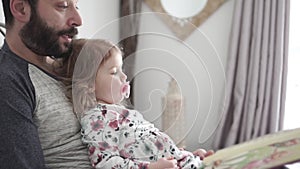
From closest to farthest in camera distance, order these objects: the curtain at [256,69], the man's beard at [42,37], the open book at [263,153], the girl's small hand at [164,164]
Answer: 1. the open book at [263,153]
2. the girl's small hand at [164,164]
3. the man's beard at [42,37]
4. the curtain at [256,69]

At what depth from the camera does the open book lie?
839mm

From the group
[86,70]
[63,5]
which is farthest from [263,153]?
[63,5]

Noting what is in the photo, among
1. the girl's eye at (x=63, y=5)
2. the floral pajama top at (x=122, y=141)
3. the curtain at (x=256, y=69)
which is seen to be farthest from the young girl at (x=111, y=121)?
the curtain at (x=256, y=69)

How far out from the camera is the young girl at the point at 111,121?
46.9 inches

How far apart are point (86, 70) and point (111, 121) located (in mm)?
153

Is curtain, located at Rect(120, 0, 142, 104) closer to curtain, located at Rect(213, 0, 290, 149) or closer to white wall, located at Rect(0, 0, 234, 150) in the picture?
white wall, located at Rect(0, 0, 234, 150)

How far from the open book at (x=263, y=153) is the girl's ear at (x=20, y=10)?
2.08ft

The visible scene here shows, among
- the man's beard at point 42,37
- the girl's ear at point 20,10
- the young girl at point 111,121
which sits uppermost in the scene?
the girl's ear at point 20,10

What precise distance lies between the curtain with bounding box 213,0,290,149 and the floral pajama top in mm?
1727

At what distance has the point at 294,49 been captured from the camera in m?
3.00

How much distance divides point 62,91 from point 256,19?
77.4 inches

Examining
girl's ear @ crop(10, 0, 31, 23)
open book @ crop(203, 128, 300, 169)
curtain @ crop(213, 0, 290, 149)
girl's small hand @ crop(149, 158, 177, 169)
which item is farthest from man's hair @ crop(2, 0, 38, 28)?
curtain @ crop(213, 0, 290, 149)

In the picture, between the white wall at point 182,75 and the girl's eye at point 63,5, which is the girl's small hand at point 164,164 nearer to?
the white wall at point 182,75

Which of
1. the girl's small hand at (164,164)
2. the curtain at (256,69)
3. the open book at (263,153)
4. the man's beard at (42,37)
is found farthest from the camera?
the curtain at (256,69)
